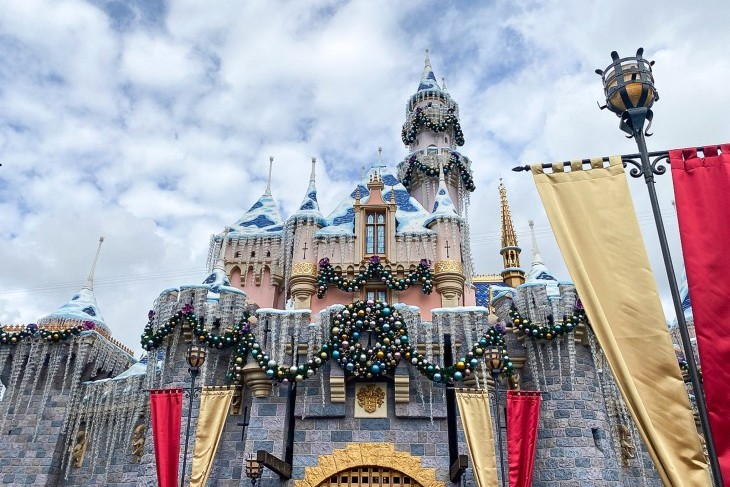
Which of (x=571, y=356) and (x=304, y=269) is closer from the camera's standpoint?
(x=571, y=356)

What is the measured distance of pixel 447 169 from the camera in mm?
31016

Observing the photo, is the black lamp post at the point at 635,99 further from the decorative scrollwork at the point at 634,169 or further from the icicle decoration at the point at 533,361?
the icicle decoration at the point at 533,361

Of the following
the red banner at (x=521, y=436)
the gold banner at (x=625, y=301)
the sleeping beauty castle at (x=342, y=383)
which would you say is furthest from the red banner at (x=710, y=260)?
the red banner at (x=521, y=436)

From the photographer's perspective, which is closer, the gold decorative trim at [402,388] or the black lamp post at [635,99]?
the black lamp post at [635,99]

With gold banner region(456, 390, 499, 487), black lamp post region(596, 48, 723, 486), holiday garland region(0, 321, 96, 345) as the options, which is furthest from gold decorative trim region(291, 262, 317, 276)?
black lamp post region(596, 48, 723, 486)

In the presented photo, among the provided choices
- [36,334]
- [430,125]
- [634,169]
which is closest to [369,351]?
[634,169]

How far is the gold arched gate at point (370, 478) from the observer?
1552 centimetres

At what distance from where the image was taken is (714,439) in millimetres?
5844

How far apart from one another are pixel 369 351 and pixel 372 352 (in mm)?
100

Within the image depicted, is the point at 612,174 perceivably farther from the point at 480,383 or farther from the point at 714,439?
the point at 480,383

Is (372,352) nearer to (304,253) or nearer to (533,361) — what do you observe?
(533,361)

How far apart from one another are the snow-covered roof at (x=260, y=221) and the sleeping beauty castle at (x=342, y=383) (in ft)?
8.36

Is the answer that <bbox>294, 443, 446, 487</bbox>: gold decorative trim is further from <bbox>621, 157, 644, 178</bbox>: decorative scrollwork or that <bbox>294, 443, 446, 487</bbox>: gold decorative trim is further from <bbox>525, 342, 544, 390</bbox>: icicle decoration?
<bbox>621, 157, 644, 178</bbox>: decorative scrollwork

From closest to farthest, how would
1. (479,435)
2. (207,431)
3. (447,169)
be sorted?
(479,435), (207,431), (447,169)
